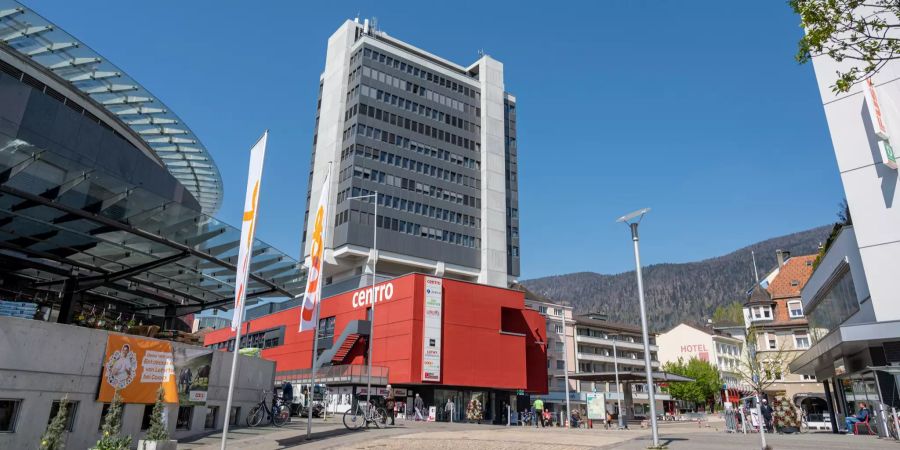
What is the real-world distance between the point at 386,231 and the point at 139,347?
5469 centimetres

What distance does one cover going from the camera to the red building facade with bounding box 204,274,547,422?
4547cm

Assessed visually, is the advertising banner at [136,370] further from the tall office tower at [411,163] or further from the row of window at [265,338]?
the tall office tower at [411,163]

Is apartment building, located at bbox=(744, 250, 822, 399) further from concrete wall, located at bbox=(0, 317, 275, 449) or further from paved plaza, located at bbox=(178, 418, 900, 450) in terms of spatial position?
concrete wall, located at bbox=(0, 317, 275, 449)

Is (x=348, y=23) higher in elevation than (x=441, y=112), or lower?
higher

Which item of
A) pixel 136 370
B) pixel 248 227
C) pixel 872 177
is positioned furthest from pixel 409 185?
pixel 248 227

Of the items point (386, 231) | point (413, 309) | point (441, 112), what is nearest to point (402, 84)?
point (441, 112)

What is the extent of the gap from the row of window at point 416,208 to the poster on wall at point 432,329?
24.4 metres

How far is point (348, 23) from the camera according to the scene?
82.1 meters

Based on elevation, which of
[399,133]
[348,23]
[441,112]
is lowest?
[399,133]

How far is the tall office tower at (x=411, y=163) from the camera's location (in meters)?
71.6

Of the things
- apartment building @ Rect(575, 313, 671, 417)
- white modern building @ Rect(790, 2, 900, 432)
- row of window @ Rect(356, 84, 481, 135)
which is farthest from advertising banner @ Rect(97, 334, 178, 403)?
apartment building @ Rect(575, 313, 671, 417)

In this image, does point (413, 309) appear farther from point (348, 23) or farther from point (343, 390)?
point (348, 23)

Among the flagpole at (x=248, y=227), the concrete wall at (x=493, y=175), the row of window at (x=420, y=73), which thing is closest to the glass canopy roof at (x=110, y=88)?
the flagpole at (x=248, y=227)

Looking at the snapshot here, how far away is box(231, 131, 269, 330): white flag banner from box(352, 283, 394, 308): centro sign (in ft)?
109
